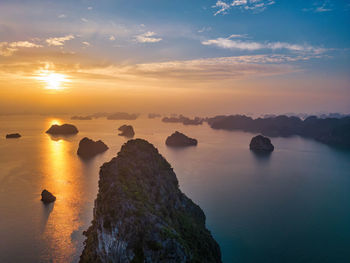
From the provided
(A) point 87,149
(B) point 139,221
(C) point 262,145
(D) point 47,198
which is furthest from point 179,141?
(B) point 139,221

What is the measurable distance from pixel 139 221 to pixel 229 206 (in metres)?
40.2

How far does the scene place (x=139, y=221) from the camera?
68.0 ft

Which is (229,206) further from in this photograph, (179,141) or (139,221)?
(179,141)

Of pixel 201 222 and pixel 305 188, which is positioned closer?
pixel 201 222

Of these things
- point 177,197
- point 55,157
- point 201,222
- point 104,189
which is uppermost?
point 104,189

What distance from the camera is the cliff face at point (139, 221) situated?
20109 millimetres

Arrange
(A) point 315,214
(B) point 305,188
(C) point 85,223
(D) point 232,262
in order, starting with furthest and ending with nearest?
(B) point 305,188
(A) point 315,214
(C) point 85,223
(D) point 232,262

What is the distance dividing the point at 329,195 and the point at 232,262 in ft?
→ 159

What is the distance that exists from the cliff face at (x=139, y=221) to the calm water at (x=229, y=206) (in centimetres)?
1130

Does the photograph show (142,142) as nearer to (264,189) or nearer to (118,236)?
(118,236)

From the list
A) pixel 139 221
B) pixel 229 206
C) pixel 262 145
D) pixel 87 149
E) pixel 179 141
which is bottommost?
pixel 229 206

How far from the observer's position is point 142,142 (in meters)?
38.3

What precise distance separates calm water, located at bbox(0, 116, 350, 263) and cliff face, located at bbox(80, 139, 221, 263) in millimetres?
11302

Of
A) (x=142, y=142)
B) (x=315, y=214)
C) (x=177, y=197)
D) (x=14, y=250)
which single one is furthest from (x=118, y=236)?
(x=315, y=214)
